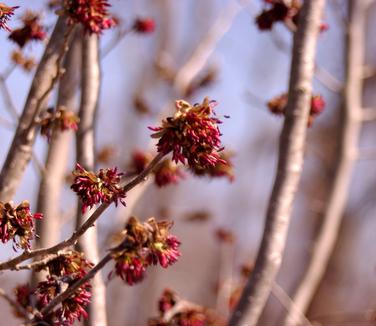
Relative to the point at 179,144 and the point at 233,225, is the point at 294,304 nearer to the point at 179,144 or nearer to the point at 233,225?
the point at 179,144

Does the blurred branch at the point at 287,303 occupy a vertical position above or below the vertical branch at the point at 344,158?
below

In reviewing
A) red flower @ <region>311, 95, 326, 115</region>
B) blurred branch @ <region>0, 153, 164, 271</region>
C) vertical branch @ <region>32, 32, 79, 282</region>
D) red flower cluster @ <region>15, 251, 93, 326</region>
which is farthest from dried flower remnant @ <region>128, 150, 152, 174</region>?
blurred branch @ <region>0, 153, 164, 271</region>

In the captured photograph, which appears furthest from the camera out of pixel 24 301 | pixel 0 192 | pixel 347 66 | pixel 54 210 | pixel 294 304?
pixel 347 66

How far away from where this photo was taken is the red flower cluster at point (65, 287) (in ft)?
5.07

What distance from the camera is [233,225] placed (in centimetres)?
838

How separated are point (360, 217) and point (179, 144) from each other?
8.98 m

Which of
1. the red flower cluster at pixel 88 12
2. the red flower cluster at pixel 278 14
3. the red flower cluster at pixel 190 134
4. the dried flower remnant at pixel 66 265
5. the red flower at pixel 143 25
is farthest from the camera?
the red flower at pixel 143 25

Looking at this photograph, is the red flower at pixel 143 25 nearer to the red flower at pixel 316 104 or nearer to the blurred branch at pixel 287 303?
the red flower at pixel 316 104

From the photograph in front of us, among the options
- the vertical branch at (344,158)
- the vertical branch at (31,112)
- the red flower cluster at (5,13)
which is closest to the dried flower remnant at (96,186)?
the red flower cluster at (5,13)

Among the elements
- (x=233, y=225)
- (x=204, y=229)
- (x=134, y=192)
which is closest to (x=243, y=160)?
(x=233, y=225)

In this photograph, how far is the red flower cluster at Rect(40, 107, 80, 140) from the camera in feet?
7.06

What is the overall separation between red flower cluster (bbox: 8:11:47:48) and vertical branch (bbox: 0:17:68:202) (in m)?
0.20

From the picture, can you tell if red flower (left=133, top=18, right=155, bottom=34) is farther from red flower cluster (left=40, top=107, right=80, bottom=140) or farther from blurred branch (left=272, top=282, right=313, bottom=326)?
blurred branch (left=272, top=282, right=313, bottom=326)

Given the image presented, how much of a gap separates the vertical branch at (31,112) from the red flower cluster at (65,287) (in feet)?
1.58
